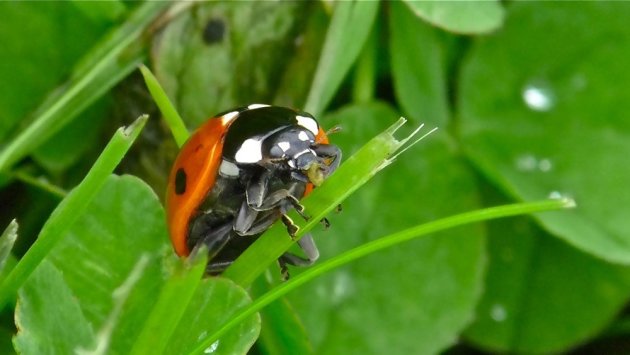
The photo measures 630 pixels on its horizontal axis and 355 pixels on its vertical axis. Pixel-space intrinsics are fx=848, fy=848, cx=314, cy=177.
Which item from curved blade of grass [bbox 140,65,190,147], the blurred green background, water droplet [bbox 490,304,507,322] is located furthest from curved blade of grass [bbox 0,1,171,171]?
water droplet [bbox 490,304,507,322]

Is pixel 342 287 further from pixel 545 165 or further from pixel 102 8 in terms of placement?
pixel 102 8

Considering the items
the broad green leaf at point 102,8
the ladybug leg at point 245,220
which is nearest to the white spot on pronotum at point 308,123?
the ladybug leg at point 245,220

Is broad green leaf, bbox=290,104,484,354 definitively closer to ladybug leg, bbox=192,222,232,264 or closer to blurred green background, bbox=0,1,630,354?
blurred green background, bbox=0,1,630,354

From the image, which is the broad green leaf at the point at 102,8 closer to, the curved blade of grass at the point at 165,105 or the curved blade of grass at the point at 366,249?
the curved blade of grass at the point at 165,105

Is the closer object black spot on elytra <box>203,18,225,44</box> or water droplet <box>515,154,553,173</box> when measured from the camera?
black spot on elytra <box>203,18,225,44</box>

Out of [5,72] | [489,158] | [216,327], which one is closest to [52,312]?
[216,327]

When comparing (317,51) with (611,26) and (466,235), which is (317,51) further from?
(611,26)
